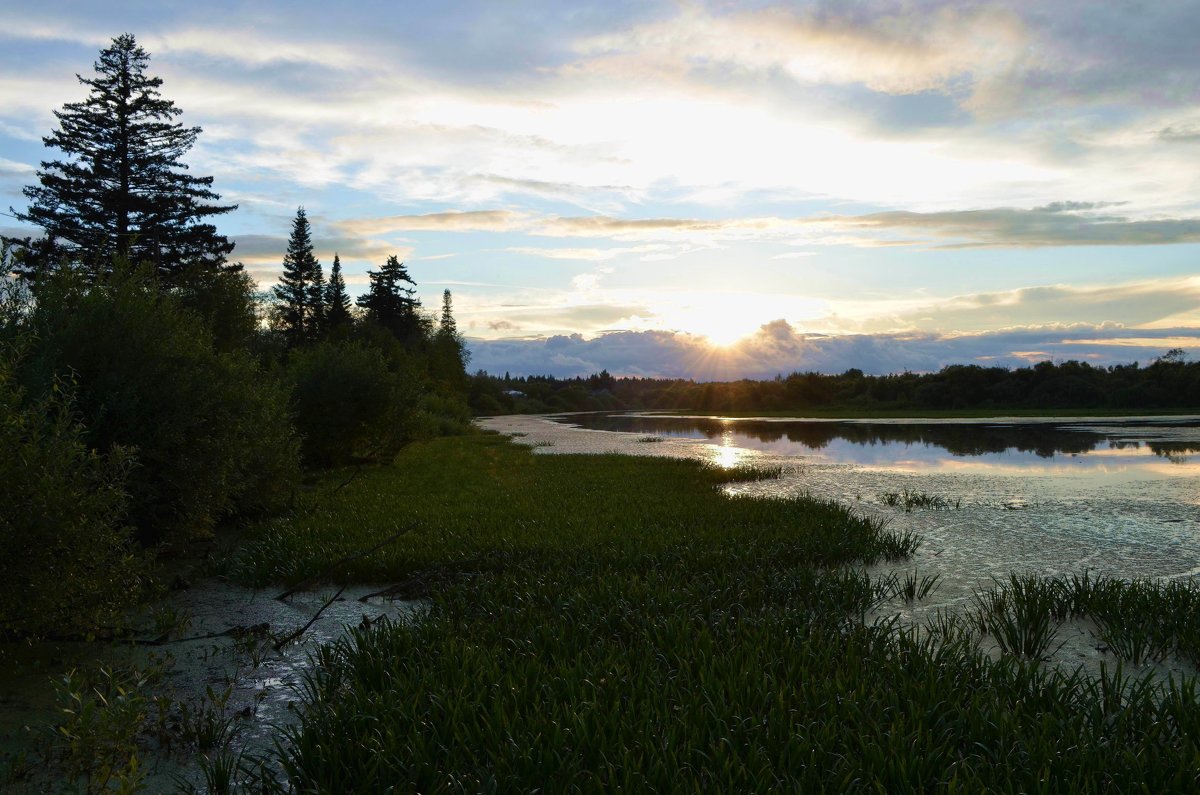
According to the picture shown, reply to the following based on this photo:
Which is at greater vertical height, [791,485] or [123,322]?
[123,322]

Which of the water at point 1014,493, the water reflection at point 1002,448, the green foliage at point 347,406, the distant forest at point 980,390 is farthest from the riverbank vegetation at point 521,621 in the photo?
the distant forest at point 980,390

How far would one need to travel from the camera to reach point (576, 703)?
18.1 ft

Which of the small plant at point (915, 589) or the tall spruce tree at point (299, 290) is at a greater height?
the tall spruce tree at point (299, 290)

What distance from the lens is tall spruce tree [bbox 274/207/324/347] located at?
75000 millimetres

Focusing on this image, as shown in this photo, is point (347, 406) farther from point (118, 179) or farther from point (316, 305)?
point (316, 305)

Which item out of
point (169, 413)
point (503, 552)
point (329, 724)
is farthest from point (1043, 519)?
point (169, 413)

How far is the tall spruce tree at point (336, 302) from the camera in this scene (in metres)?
74.8

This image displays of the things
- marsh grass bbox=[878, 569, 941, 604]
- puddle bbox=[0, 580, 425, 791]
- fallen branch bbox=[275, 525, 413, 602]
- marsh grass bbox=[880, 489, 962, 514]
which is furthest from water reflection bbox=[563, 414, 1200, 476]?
puddle bbox=[0, 580, 425, 791]

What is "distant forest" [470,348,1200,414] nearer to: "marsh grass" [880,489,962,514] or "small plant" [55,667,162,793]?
"marsh grass" [880,489,962,514]

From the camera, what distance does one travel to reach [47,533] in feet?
21.1

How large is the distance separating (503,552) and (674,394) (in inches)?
6642

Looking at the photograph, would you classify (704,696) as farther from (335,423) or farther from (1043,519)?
(335,423)

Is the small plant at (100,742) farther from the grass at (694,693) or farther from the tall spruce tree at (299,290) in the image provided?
the tall spruce tree at (299,290)

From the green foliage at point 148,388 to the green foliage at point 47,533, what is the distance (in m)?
3.21
